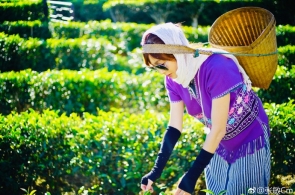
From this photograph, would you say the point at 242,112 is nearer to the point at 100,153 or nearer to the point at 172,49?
the point at 172,49

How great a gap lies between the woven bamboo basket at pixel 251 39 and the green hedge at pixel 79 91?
3601 millimetres

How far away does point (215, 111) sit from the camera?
2.26 metres

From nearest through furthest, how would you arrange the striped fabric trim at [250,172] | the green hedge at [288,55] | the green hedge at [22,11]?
1. the striped fabric trim at [250,172]
2. the green hedge at [288,55]
3. the green hedge at [22,11]

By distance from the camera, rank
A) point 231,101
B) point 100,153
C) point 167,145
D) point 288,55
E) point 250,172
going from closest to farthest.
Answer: point 231,101 → point 250,172 → point 167,145 → point 100,153 → point 288,55

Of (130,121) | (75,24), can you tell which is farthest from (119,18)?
(130,121)

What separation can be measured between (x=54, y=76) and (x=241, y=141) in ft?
14.1

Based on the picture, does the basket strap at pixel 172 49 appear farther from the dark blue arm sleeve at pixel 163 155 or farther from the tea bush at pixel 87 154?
the tea bush at pixel 87 154

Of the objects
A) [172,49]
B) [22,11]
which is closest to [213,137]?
[172,49]

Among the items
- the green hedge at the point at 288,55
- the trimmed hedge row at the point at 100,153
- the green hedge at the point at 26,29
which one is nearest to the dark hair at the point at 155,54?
the trimmed hedge row at the point at 100,153

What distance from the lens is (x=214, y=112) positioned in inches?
89.0

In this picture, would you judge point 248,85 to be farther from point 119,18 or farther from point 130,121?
point 119,18

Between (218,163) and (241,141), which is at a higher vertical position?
(241,141)

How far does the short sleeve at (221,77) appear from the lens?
223cm

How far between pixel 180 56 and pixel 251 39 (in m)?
0.72
